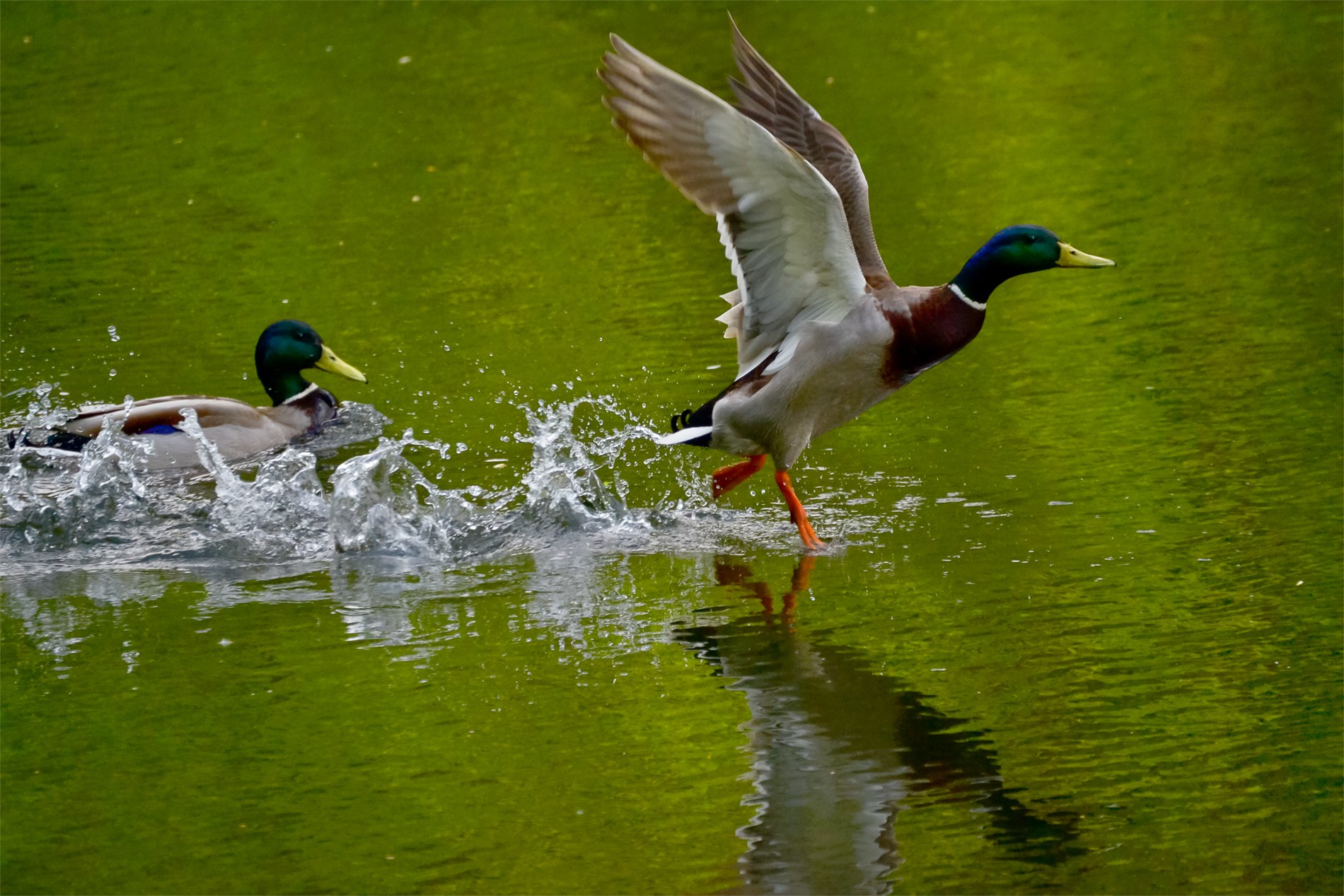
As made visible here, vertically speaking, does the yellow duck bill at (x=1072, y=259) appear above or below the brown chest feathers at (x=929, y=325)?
above

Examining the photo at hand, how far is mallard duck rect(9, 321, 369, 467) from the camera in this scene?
8.68 m

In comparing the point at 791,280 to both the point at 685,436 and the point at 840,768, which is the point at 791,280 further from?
the point at 840,768

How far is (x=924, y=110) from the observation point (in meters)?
14.6

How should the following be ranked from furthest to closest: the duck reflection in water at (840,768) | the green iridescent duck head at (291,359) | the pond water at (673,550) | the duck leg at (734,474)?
the green iridescent duck head at (291,359) < the duck leg at (734,474) < the pond water at (673,550) < the duck reflection in water at (840,768)

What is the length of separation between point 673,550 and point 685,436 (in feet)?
1.42

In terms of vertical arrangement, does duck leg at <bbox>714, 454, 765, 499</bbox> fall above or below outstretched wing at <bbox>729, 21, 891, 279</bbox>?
below

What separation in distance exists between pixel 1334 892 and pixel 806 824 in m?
1.26

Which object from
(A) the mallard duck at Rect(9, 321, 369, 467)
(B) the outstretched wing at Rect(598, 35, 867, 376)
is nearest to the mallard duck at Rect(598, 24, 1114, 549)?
(B) the outstretched wing at Rect(598, 35, 867, 376)

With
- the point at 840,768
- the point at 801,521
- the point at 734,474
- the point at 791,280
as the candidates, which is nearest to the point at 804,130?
the point at 791,280

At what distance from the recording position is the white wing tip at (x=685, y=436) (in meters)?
7.10

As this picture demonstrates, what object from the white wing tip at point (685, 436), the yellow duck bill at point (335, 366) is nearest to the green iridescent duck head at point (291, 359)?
the yellow duck bill at point (335, 366)

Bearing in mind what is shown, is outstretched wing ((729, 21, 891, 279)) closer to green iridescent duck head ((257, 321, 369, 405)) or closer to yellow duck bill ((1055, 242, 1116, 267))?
yellow duck bill ((1055, 242, 1116, 267))

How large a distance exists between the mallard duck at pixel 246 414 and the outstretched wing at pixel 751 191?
10.3ft

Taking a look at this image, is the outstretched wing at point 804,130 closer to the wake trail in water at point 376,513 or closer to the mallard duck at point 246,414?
the wake trail in water at point 376,513
